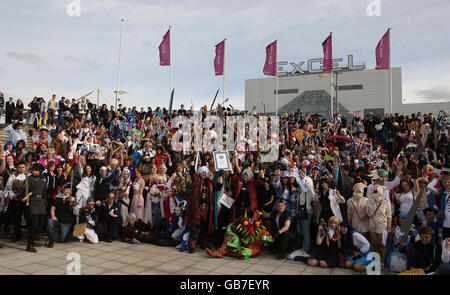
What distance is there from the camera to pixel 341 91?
48.1 meters

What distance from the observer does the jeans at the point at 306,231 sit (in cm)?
625

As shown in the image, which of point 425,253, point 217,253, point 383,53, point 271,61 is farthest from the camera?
point 271,61

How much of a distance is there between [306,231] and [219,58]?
1681 centimetres

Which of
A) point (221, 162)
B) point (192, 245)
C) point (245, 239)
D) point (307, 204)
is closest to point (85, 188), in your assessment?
point (192, 245)

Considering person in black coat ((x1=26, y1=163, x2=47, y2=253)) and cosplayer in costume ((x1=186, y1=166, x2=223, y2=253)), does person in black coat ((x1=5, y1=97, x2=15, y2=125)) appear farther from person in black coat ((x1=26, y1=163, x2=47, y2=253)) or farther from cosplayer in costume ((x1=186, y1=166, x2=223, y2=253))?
cosplayer in costume ((x1=186, y1=166, x2=223, y2=253))

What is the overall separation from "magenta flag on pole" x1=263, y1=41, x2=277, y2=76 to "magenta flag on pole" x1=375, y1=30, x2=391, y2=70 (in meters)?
6.44

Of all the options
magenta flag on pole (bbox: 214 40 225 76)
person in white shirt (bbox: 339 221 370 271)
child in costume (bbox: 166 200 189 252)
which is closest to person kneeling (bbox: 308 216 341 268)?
person in white shirt (bbox: 339 221 370 271)

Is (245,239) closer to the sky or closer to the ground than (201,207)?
closer to the ground

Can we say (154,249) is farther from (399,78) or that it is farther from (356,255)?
(399,78)

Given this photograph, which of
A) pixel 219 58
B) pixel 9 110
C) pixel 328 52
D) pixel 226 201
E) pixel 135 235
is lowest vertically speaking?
pixel 135 235

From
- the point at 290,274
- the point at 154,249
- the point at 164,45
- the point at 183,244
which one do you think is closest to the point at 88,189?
the point at 154,249

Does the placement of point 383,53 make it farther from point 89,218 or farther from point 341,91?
point 341,91

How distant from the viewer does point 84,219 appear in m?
7.26

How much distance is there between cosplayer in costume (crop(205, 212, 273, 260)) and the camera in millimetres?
6164
